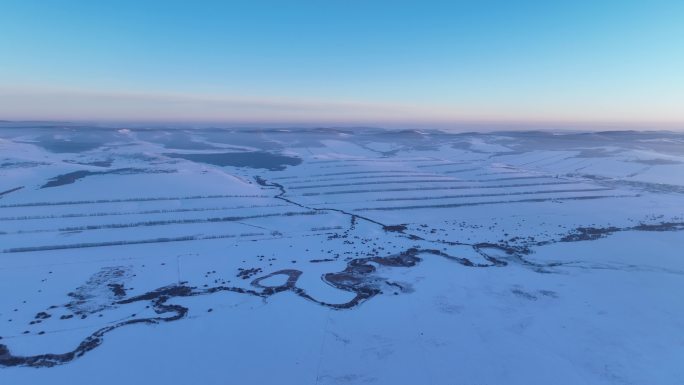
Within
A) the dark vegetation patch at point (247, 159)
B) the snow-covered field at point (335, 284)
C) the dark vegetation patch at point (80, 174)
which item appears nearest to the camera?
the snow-covered field at point (335, 284)

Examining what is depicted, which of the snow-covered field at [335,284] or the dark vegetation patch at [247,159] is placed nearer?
the snow-covered field at [335,284]

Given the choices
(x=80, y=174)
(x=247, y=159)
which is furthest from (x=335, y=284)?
(x=247, y=159)

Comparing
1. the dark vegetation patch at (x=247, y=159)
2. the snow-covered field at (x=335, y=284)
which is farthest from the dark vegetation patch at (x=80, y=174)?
the dark vegetation patch at (x=247, y=159)

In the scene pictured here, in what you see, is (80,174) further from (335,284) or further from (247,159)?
(335,284)

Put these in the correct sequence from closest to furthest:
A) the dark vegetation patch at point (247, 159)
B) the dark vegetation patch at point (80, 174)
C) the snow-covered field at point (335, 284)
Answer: the snow-covered field at point (335, 284) → the dark vegetation patch at point (80, 174) → the dark vegetation patch at point (247, 159)

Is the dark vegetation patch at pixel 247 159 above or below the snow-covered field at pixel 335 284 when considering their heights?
above

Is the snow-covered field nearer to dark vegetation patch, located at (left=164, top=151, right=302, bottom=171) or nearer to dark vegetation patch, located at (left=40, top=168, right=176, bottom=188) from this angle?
dark vegetation patch, located at (left=40, top=168, right=176, bottom=188)

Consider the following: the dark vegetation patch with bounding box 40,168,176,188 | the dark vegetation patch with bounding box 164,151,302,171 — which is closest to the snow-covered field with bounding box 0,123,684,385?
the dark vegetation patch with bounding box 40,168,176,188

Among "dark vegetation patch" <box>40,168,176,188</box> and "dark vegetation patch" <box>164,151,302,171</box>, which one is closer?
"dark vegetation patch" <box>40,168,176,188</box>

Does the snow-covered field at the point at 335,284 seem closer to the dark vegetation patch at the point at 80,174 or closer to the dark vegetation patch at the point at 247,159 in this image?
the dark vegetation patch at the point at 80,174
